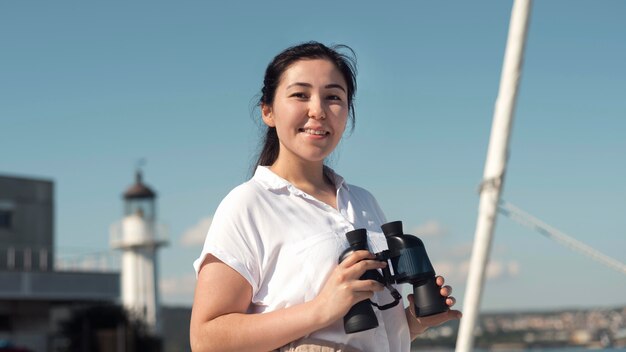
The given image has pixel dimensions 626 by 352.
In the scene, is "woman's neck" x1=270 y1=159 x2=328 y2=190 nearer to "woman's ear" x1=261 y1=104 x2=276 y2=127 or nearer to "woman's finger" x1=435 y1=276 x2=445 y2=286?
"woman's ear" x1=261 y1=104 x2=276 y2=127

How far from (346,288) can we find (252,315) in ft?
0.57

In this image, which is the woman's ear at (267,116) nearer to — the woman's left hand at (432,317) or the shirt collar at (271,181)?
the shirt collar at (271,181)

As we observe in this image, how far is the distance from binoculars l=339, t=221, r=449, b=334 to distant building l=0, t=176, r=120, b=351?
2369cm

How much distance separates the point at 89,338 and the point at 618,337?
2172 cm

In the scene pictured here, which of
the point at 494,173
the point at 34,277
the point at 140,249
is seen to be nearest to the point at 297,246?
the point at 494,173

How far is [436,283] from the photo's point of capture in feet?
5.80

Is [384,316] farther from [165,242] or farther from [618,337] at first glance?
[165,242]

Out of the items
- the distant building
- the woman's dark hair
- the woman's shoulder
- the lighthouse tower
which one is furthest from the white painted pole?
the lighthouse tower

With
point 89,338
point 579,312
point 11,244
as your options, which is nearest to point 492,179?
point 579,312

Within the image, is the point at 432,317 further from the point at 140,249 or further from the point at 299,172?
the point at 140,249

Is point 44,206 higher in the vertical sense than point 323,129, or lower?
higher

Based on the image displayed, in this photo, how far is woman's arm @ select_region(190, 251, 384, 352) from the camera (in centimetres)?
162

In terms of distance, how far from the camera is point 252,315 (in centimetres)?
167

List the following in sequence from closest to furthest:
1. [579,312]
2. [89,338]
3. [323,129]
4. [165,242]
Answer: [323,129] < [579,312] < [89,338] < [165,242]
